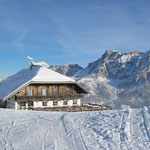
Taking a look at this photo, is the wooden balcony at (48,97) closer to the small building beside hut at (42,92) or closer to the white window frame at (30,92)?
the small building beside hut at (42,92)

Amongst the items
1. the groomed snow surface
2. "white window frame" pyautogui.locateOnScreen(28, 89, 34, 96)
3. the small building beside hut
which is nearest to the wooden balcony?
the small building beside hut

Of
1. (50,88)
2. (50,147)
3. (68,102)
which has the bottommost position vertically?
(50,147)

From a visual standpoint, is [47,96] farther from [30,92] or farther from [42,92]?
[30,92]

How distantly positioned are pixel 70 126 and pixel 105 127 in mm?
1829

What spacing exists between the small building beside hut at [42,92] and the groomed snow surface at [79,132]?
11.9 metres

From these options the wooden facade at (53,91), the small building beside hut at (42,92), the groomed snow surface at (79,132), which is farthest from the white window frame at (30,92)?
the groomed snow surface at (79,132)

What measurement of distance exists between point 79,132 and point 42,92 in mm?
17073

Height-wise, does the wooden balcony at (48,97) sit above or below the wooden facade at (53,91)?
below

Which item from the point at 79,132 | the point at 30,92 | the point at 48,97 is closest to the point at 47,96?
the point at 48,97

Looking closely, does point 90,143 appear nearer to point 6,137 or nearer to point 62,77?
point 6,137

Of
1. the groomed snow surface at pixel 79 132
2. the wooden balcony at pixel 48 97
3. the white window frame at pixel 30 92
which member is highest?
the white window frame at pixel 30 92

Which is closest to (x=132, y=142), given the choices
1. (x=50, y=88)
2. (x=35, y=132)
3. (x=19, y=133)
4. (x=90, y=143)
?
(x=90, y=143)

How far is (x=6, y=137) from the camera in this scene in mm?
10492

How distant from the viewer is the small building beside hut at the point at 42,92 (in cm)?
2544
